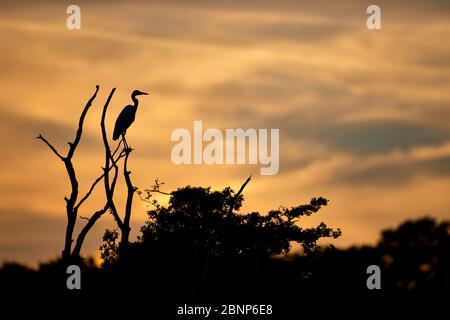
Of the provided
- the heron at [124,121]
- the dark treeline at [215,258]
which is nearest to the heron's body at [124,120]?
the heron at [124,121]

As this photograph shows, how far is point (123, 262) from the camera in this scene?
Answer: 28.8 m

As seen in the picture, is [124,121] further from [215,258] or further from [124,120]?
[215,258]

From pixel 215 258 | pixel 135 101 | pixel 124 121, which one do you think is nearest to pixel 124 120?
pixel 124 121

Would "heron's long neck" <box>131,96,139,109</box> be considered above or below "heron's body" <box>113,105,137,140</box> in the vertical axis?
above

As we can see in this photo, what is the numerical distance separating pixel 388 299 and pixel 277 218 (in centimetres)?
1411

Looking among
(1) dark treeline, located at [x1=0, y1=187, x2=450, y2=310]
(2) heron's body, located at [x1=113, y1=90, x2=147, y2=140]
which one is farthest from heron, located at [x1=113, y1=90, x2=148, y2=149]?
(1) dark treeline, located at [x1=0, y1=187, x2=450, y2=310]

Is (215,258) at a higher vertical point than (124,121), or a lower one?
lower

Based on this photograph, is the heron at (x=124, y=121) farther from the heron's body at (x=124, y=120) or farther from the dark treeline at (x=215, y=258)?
the dark treeline at (x=215, y=258)

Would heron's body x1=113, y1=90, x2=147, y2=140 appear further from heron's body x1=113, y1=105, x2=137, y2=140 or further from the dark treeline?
the dark treeline

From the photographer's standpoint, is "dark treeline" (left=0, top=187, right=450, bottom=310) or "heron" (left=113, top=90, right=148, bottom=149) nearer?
"heron" (left=113, top=90, right=148, bottom=149)

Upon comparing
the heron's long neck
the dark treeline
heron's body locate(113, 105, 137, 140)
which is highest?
the heron's long neck
